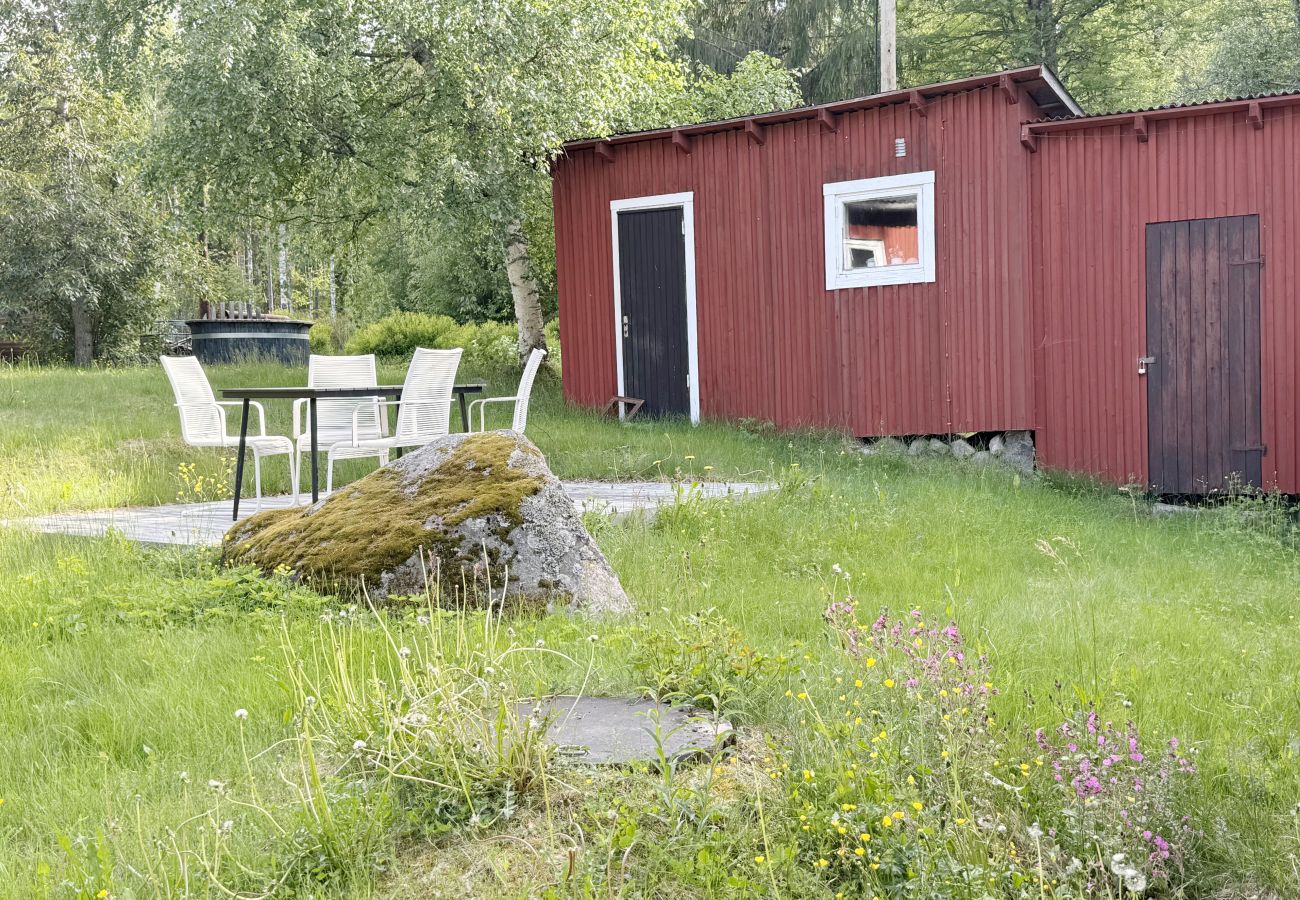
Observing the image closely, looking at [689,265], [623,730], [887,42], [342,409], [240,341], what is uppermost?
[887,42]

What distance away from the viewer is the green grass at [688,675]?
9.24ft

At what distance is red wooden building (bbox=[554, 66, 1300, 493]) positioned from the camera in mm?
10234

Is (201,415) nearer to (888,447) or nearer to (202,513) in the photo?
(202,513)

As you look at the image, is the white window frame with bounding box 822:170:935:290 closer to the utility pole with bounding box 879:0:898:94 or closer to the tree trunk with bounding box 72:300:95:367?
the utility pole with bounding box 879:0:898:94

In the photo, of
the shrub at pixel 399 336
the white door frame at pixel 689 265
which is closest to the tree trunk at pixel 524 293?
the white door frame at pixel 689 265

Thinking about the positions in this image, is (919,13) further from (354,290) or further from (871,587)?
(871,587)

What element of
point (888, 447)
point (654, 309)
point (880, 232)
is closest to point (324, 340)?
point (654, 309)

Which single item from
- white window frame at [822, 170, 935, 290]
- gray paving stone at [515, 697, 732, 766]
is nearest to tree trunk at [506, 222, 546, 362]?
white window frame at [822, 170, 935, 290]

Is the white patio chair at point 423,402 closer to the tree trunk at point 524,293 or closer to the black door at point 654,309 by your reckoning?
the black door at point 654,309

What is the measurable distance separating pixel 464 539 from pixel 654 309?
8012 millimetres

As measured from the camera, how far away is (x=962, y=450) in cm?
1131

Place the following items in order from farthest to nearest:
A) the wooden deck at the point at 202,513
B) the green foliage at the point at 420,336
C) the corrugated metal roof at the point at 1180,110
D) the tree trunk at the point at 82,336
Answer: the tree trunk at the point at 82,336, the green foliage at the point at 420,336, the corrugated metal roof at the point at 1180,110, the wooden deck at the point at 202,513

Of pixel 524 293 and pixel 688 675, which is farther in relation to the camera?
pixel 524 293

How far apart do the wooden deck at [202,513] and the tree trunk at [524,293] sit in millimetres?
7418
